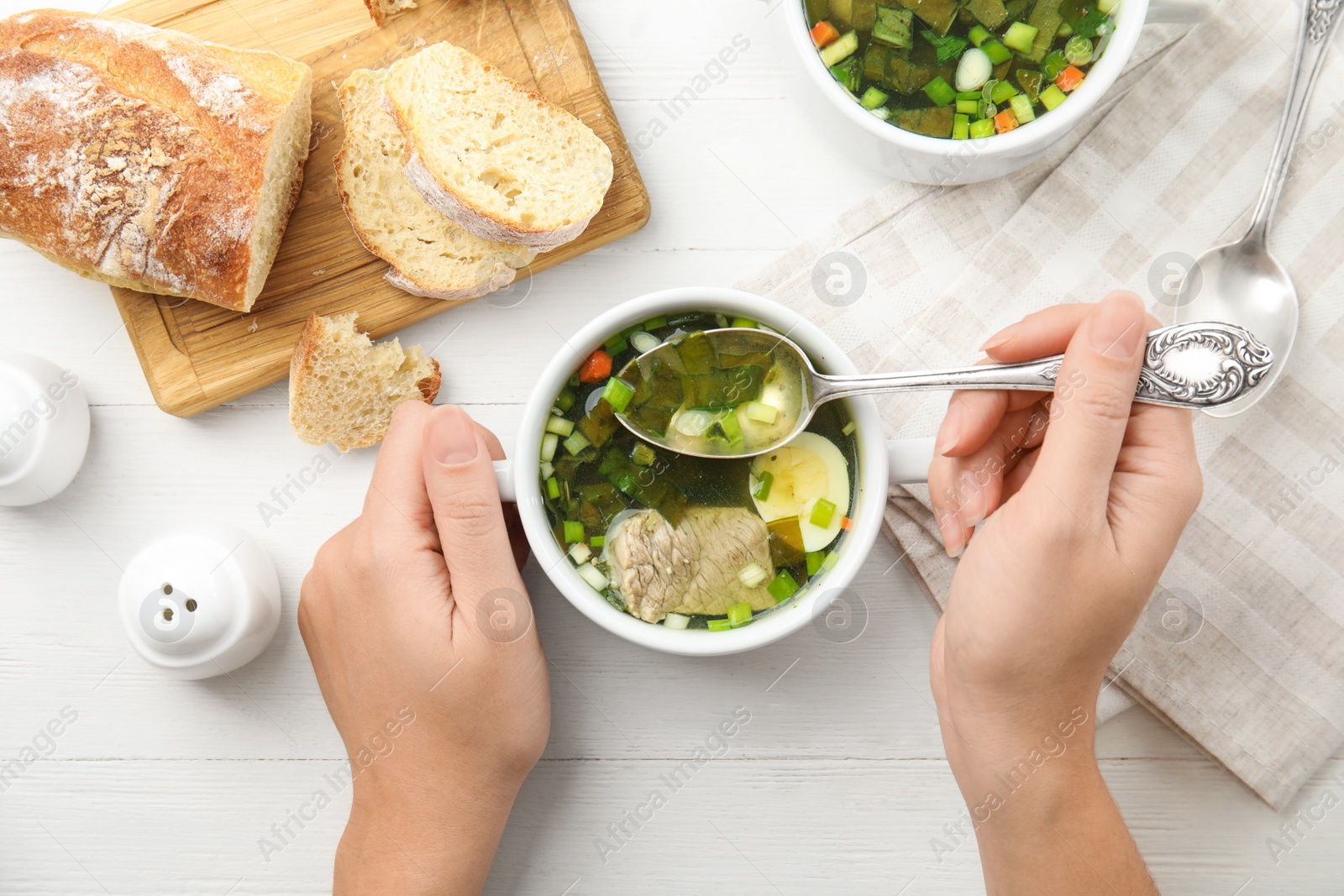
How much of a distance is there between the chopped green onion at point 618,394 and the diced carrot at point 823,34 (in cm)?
70

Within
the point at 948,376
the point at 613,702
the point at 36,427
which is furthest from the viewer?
the point at 613,702

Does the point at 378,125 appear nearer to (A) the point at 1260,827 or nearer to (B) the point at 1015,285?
(B) the point at 1015,285

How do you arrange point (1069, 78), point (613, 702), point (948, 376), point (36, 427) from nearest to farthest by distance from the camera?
point (948, 376) → point (1069, 78) → point (36, 427) → point (613, 702)

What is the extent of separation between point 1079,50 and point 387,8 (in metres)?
1.29

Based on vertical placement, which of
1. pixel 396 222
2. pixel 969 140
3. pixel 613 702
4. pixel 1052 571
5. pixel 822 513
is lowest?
pixel 613 702

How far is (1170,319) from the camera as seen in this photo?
1616 millimetres

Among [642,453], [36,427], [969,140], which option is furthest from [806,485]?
[36,427]

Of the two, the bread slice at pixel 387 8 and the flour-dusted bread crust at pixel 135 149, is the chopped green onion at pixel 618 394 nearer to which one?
the flour-dusted bread crust at pixel 135 149

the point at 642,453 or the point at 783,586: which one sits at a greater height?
the point at 642,453

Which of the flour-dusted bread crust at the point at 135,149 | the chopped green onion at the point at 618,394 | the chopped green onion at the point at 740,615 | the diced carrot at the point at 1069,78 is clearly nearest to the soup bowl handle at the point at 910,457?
the chopped green onion at the point at 740,615

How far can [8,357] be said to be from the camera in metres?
1.62

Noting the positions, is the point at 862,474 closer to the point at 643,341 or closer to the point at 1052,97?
the point at 643,341

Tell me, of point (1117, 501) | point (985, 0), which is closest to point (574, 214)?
point (985, 0)

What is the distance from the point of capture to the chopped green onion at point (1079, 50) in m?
1.47
